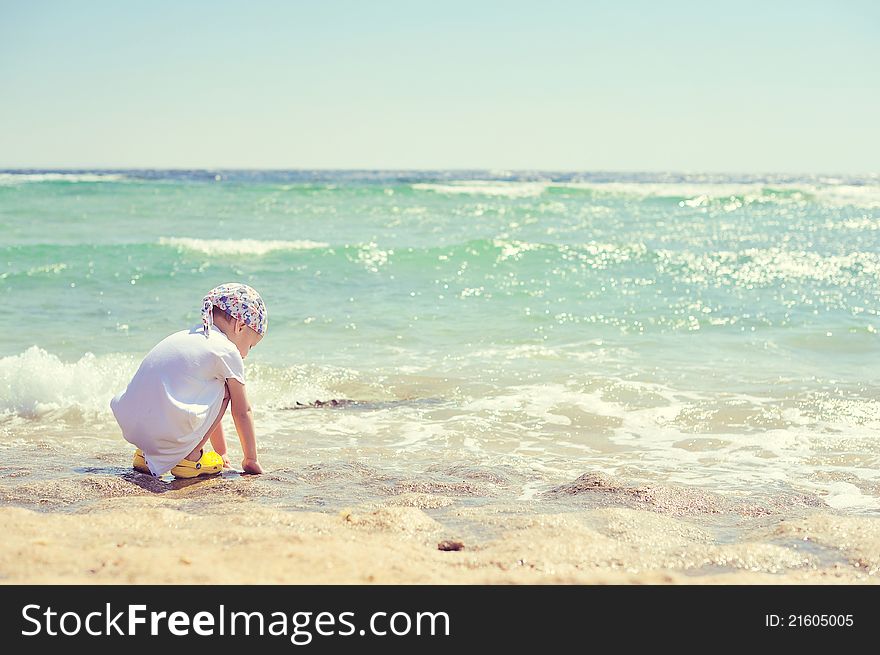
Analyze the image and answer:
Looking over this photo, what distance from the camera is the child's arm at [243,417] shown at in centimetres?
430

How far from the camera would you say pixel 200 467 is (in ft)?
14.5

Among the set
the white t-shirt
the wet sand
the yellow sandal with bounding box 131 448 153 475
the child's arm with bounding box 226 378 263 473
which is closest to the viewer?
the wet sand

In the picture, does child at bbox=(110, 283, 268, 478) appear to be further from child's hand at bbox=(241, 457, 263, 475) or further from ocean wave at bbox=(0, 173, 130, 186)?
ocean wave at bbox=(0, 173, 130, 186)

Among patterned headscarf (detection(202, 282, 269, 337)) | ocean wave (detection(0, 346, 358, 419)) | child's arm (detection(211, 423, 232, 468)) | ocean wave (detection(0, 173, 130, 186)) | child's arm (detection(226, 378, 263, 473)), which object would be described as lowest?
ocean wave (detection(0, 346, 358, 419))

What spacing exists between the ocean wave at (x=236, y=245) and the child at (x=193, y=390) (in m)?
13.2

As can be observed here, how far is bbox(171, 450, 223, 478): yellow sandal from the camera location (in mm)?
4379

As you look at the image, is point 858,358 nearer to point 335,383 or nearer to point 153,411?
point 335,383

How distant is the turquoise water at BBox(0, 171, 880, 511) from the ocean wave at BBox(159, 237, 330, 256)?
9 centimetres

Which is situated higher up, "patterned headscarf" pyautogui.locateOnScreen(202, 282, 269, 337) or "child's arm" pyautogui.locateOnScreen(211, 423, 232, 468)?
"patterned headscarf" pyautogui.locateOnScreen(202, 282, 269, 337)

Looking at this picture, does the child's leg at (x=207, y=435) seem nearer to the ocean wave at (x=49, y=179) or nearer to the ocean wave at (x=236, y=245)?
the ocean wave at (x=236, y=245)

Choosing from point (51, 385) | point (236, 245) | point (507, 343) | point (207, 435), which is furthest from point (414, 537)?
point (236, 245)

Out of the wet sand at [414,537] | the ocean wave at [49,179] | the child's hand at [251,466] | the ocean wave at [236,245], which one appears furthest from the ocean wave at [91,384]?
the ocean wave at [49,179]

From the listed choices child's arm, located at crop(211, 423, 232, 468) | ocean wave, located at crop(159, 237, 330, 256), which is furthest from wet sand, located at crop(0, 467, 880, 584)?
ocean wave, located at crop(159, 237, 330, 256)

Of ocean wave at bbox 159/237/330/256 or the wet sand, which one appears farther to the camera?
ocean wave at bbox 159/237/330/256
